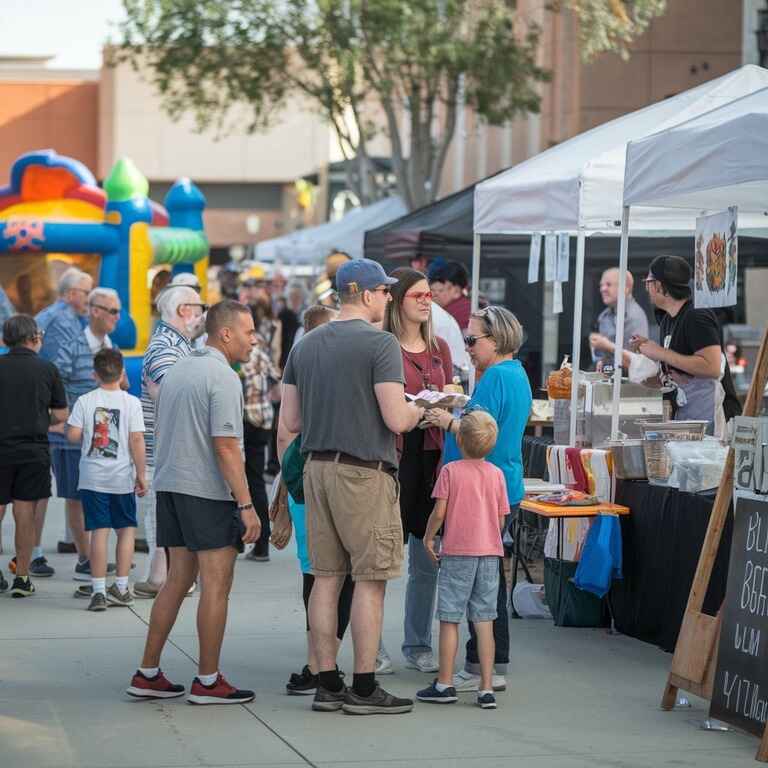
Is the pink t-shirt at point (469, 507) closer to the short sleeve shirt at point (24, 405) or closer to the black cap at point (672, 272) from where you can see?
the black cap at point (672, 272)

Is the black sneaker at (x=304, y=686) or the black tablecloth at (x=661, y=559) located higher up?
the black tablecloth at (x=661, y=559)

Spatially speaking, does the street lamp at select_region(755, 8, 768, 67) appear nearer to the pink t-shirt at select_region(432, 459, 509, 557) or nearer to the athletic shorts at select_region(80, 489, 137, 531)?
the athletic shorts at select_region(80, 489, 137, 531)

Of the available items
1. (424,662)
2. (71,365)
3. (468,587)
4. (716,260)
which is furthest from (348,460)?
(71,365)

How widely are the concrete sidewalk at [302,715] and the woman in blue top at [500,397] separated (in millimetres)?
448

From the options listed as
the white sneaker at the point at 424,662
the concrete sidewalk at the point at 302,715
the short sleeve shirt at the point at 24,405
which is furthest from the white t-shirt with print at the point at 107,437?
the white sneaker at the point at 424,662

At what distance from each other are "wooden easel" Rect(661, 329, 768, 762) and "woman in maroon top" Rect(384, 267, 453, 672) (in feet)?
4.30

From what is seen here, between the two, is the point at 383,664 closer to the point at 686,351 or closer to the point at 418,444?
the point at 418,444

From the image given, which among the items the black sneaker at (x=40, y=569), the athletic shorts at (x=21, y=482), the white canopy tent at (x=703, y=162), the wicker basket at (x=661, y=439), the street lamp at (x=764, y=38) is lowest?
the black sneaker at (x=40, y=569)

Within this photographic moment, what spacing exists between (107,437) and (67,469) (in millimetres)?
1249

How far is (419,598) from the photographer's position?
7836mm

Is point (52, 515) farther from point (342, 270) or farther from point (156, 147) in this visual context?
point (156, 147)

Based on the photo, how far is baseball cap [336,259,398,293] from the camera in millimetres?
6762

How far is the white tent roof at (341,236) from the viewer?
27047 millimetres

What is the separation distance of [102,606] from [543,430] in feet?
15.3
